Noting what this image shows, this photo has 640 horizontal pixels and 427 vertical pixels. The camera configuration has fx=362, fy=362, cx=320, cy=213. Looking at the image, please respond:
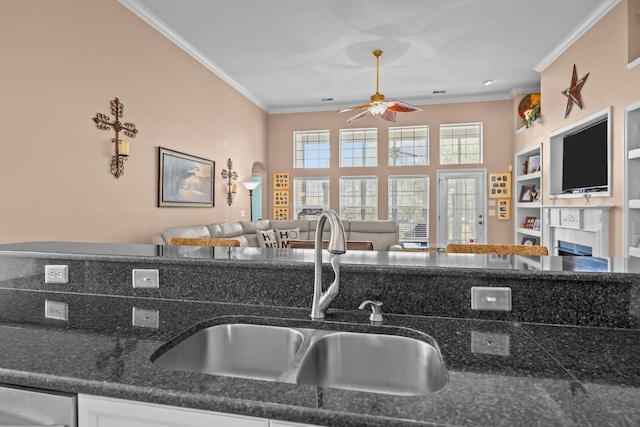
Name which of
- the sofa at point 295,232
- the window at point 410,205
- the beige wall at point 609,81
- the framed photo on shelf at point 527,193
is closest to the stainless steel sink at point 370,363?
the beige wall at point 609,81

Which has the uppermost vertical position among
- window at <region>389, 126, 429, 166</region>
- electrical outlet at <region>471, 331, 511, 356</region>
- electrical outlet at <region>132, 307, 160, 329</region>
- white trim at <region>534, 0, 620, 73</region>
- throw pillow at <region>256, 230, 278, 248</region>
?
white trim at <region>534, 0, 620, 73</region>

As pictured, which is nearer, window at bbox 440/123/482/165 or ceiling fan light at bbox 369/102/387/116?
ceiling fan light at bbox 369/102/387/116

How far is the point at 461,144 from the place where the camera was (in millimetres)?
6629

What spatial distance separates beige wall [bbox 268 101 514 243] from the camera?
6.40 meters

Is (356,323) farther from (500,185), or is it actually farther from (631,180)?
(500,185)

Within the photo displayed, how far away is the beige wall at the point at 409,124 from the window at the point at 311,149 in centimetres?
10

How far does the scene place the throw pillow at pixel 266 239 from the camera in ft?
18.6

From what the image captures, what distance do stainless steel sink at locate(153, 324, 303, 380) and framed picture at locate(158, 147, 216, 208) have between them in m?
3.35

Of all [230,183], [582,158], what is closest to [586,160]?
[582,158]

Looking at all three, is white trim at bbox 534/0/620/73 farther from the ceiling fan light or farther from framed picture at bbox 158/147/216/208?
framed picture at bbox 158/147/216/208

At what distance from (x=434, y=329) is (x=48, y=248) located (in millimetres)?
1524

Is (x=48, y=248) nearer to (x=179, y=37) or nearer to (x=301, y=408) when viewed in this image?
(x=301, y=408)

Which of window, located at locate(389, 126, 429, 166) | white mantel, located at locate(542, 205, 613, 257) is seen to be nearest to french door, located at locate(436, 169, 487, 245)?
window, located at locate(389, 126, 429, 166)

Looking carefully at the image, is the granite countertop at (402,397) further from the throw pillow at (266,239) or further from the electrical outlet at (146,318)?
the throw pillow at (266,239)
